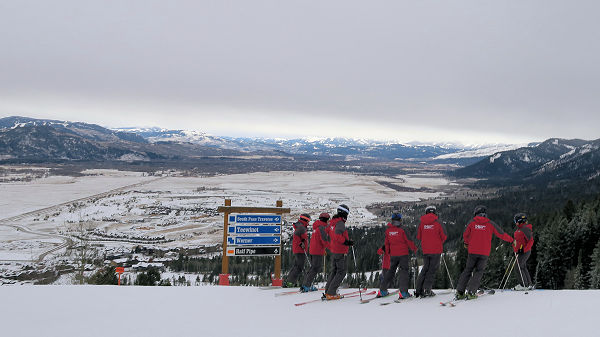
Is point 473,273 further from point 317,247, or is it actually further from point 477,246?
point 317,247

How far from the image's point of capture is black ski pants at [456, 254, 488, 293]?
7.21 m

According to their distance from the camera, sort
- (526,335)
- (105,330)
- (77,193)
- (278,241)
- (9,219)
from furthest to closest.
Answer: (77,193) < (9,219) < (278,241) < (105,330) < (526,335)

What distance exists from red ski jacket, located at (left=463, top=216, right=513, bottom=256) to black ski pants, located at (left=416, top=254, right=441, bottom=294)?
2.02 ft

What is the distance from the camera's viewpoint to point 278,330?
5.50 meters

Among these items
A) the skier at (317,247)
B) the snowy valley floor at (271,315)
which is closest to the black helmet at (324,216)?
the skier at (317,247)

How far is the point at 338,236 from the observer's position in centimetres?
750

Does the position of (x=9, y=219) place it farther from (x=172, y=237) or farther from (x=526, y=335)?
(x=526, y=335)

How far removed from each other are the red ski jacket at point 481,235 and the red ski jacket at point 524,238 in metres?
1.40

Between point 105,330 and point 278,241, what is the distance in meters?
5.76

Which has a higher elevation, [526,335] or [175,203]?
[526,335]

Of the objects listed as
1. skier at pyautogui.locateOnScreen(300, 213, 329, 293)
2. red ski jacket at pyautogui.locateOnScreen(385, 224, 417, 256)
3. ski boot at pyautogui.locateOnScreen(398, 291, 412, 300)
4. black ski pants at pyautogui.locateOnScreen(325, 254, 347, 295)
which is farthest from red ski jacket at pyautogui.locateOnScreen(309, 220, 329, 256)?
ski boot at pyautogui.locateOnScreen(398, 291, 412, 300)

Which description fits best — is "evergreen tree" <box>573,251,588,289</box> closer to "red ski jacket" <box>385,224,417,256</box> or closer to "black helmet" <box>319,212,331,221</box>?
"red ski jacket" <box>385,224,417,256</box>

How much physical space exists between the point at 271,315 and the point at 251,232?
428 centimetres

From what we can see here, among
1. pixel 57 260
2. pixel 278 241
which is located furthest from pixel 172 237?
pixel 278 241
